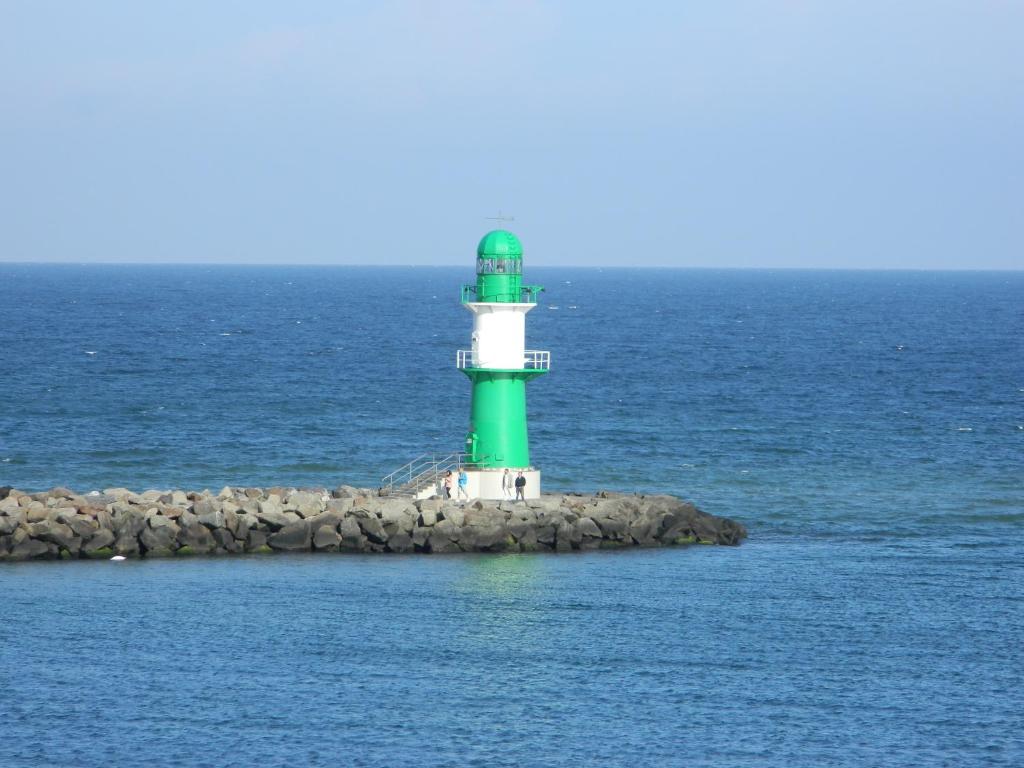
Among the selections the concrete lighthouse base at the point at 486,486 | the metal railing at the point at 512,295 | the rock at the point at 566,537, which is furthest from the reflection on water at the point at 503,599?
the metal railing at the point at 512,295

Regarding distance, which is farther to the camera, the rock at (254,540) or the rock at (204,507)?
the rock at (204,507)

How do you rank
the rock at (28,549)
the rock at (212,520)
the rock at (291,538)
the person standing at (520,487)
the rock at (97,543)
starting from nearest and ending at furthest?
the rock at (28,549)
the rock at (97,543)
the rock at (212,520)
the rock at (291,538)
the person standing at (520,487)

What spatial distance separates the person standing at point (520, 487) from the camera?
39.5 meters

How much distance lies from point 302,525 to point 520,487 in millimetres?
4967

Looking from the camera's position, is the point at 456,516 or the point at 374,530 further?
the point at 456,516

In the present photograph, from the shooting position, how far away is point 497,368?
129ft

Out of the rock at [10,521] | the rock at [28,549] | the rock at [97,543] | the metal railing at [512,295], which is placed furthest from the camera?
the metal railing at [512,295]

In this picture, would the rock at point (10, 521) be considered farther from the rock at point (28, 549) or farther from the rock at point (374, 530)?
the rock at point (374, 530)

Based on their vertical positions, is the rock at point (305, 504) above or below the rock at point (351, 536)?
above

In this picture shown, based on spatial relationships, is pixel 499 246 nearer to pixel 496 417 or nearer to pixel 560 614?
pixel 496 417

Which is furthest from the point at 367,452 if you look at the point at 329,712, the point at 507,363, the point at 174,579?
the point at 329,712

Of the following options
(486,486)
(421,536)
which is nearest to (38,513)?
(421,536)

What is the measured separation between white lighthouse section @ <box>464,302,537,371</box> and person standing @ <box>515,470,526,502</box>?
7.96 feet

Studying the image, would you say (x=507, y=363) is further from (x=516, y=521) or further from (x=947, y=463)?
(x=947, y=463)
